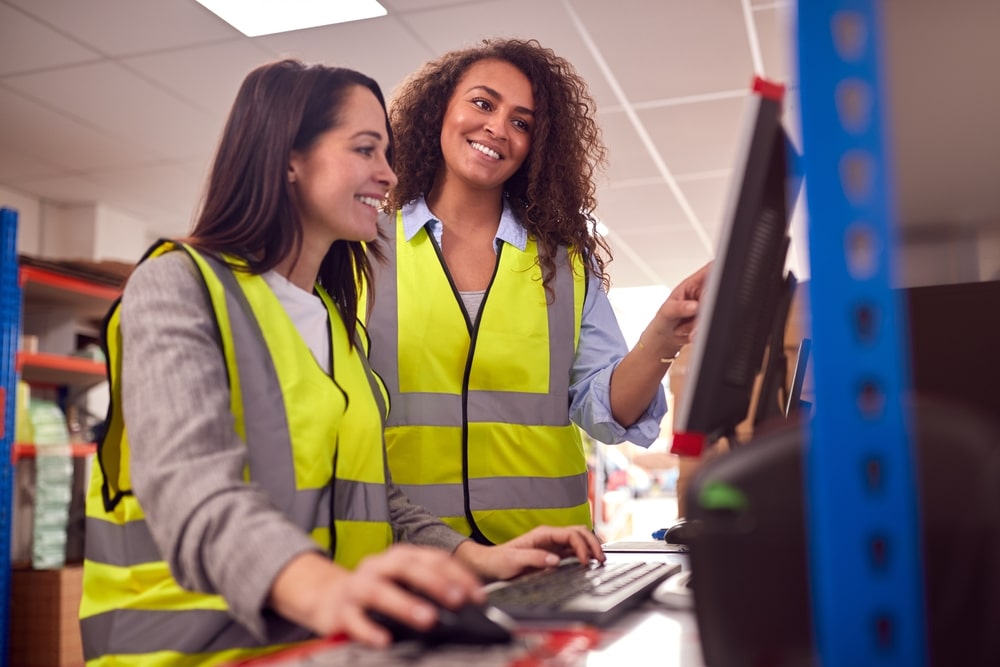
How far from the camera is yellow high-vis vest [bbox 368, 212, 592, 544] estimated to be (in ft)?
5.03

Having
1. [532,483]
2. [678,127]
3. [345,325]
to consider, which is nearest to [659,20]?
[678,127]

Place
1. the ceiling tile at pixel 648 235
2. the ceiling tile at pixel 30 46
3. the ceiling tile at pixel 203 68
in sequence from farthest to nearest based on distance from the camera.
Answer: the ceiling tile at pixel 648 235 < the ceiling tile at pixel 203 68 < the ceiling tile at pixel 30 46

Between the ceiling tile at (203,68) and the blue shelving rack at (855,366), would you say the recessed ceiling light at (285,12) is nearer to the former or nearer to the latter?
the ceiling tile at (203,68)

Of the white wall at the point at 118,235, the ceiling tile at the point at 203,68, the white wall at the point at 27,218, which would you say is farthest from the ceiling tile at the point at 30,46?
the white wall at the point at 118,235

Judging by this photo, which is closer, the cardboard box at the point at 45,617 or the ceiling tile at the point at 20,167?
the cardboard box at the point at 45,617

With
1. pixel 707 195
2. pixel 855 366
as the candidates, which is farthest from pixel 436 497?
pixel 707 195

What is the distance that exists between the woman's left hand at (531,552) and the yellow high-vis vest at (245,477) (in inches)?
5.2

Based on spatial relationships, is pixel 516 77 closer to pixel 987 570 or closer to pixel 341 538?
pixel 341 538

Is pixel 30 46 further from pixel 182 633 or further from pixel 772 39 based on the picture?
pixel 182 633

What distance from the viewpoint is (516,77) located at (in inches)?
67.0

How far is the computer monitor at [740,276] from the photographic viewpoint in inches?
24.9

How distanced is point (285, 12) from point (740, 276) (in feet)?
10.2

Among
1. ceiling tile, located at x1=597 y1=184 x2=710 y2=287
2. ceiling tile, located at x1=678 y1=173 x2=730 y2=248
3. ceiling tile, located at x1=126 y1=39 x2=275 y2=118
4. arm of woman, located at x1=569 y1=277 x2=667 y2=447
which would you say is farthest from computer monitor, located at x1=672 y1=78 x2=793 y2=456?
ceiling tile, located at x1=597 y1=184 x2=710 y2=287

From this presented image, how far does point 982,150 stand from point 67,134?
4.06 m
